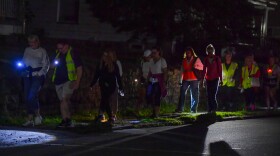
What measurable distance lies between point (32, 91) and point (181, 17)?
296 inches

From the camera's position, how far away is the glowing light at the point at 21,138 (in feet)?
35.1

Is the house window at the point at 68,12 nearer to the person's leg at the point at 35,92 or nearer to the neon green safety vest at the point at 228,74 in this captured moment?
the neon green safety vest at the point at 228,74

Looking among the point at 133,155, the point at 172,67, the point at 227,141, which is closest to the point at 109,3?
the point at 172,67

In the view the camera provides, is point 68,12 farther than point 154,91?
Yes

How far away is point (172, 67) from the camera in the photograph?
60.8 ft

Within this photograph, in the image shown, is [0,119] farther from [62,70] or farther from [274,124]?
[274,124]

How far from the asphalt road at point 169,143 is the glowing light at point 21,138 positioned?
8.1 inches

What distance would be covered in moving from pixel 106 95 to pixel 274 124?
4034mm

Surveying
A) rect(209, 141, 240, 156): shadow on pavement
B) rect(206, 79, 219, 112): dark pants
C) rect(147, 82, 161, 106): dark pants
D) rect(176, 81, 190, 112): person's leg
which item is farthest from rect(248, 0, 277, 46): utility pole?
rect(209, 141, 240, 156): shadow on pavement

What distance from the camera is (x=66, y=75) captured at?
493 inches

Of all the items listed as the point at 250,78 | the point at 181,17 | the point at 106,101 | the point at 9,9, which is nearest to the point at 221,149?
the point at 106,101

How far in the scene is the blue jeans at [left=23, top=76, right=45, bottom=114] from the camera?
41.7 feet

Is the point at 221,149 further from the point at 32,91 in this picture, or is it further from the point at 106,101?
the point at 32,91

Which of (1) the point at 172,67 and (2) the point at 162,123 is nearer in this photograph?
(2) the point at 162,123
